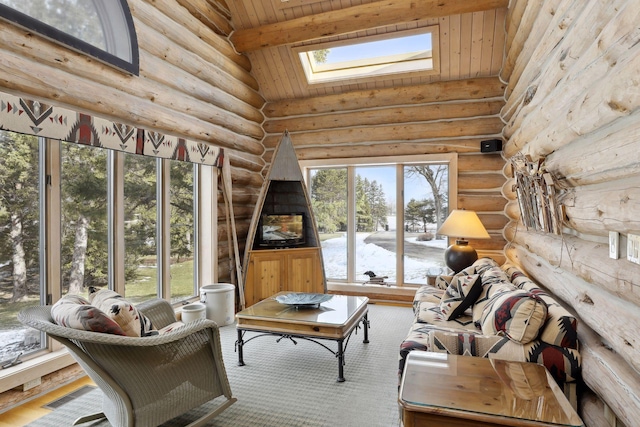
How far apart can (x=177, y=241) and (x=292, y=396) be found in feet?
7.95

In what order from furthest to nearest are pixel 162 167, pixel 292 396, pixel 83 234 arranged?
pixel 162 167
pixel 83 234
pixel 292 396

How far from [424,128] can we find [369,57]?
1258 millimetres

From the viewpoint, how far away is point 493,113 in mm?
5031

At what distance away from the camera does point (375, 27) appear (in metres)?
4.44

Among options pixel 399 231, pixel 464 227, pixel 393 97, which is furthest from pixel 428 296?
pixel 393 97

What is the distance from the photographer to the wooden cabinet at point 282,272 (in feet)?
16.3

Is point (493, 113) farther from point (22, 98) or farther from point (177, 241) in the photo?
point (22, 98)

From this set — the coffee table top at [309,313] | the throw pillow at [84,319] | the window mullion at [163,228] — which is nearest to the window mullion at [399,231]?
the coffee table top at [309,313]

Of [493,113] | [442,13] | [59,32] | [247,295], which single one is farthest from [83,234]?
[493,113]

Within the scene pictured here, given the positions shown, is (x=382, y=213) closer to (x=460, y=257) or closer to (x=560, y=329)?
(x=460, y=257)

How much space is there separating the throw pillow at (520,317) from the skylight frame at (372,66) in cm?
367

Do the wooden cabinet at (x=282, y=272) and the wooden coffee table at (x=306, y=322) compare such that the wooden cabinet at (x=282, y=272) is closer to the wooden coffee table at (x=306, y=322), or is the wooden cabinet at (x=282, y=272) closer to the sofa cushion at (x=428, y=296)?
the wooden coffee table at (x=306, y=322)

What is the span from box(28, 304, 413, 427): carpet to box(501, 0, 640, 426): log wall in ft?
4.24

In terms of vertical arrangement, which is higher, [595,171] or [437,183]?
[437,183]
